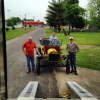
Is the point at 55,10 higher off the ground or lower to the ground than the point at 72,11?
lower

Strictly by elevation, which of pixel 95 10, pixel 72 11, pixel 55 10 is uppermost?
pixel 72 11

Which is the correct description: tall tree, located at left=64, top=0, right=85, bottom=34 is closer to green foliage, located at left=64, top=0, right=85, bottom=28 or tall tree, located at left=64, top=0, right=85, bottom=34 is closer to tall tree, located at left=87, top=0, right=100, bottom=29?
green foliage, located at left=64, top=0, right=85, bottom=28

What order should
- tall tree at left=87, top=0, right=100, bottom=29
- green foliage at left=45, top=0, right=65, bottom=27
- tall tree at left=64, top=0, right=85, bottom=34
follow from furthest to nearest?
1. tall tree at left=64, top=0, right=85, bottom=34
2. tall tree at left=87, top=0, right=100, bottom=29
3. green foliage at left=45, top=0, right=65, bottom=27

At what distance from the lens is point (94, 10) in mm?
14984

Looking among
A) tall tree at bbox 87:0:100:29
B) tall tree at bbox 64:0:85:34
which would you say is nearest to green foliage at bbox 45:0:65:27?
tall tree at bbox 87:0:100:29

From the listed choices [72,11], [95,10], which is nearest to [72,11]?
[72,11]

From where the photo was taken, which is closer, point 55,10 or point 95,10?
point 55,10

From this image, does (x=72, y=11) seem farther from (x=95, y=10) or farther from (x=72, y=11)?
(x=95, y=10)

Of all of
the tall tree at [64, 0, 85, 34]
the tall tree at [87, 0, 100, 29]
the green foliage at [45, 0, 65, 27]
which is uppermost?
the tall tree at [64, 0, 85, 34]

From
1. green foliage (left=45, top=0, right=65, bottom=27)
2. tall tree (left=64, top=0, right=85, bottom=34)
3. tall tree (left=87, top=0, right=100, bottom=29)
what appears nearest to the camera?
green foliage (left=45, top=0, right=65, bottom=27)

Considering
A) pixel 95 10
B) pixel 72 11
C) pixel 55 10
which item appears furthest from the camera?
pixel 72 11

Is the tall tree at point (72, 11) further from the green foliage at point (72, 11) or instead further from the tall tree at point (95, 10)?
the tall tree at point (95, 10)

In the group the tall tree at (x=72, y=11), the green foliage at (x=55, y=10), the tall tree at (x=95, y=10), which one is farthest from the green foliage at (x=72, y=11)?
the green foliage at (x=55, y=10)

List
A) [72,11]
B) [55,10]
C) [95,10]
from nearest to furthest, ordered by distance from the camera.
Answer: [55,10]
[95,10]
[72,11]
